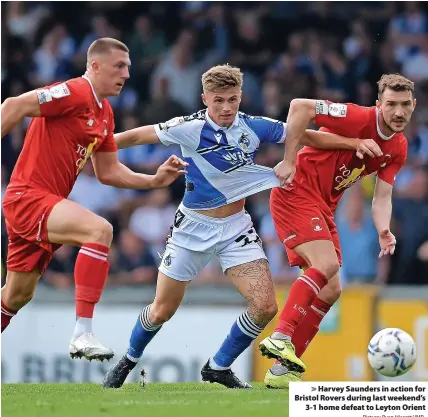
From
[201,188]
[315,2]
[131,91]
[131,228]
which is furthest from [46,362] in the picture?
[315,2]

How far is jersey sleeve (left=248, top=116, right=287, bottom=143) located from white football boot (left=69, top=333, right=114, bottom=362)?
2.10 m

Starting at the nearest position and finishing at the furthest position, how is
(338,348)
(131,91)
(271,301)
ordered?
(271,301) < (338,348) < (131,91)

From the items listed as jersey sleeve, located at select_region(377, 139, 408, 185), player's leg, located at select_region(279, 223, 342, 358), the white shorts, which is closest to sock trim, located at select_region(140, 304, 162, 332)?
the white shorts

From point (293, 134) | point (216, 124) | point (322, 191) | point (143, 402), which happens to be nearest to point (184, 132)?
point (216, 124)

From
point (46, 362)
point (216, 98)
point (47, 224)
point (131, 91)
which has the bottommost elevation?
point (46, 362)

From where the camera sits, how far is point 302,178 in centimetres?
925

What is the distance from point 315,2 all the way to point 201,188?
950cm

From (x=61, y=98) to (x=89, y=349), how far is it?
1807 millimetres

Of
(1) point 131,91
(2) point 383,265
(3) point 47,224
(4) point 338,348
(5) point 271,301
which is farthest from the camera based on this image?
(1) point 131,91

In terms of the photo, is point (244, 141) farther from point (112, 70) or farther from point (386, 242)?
point (386, 242)

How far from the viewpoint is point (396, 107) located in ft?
29.3

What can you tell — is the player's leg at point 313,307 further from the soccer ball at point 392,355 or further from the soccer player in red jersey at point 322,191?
the soccer ball at point 392,355

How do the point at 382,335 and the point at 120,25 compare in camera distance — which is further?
the point at 120,25

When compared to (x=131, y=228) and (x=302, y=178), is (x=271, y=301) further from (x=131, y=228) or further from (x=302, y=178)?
(x=131, y=228)
